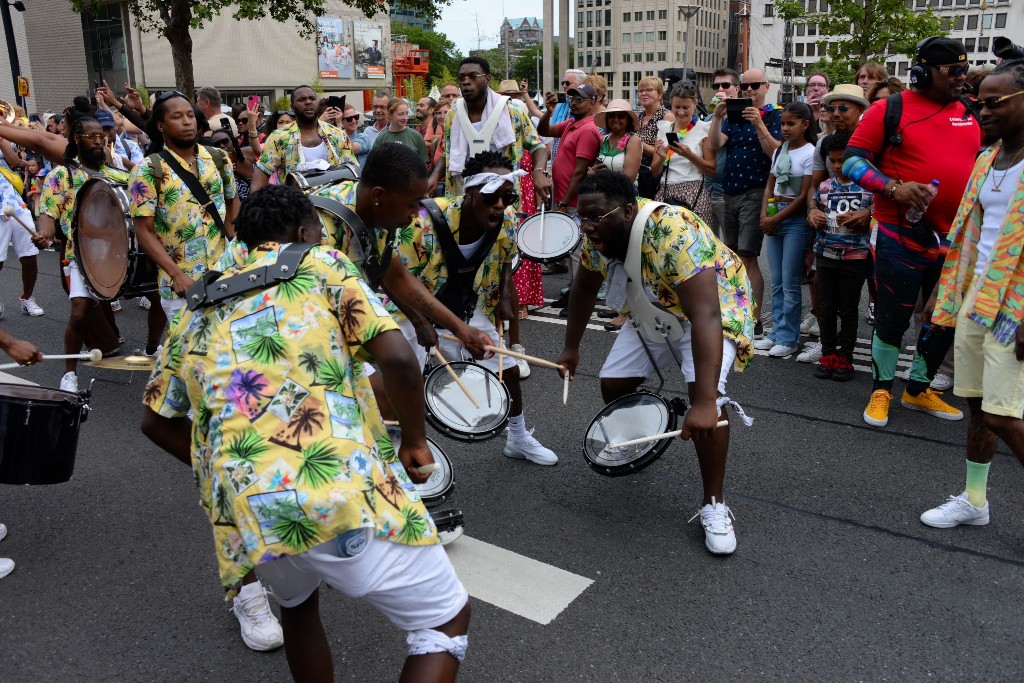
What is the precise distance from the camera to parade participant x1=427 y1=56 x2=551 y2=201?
6.68 metres

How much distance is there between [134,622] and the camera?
3285 millimetres

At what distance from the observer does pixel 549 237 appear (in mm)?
5168

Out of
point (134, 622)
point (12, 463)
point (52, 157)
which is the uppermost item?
point (52, 157)

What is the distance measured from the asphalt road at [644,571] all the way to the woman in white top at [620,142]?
9.95 ft

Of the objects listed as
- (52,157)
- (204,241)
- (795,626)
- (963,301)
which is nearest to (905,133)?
(963,301)

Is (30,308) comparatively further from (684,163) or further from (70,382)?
(684,163)

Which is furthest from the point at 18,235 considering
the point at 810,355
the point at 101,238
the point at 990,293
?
the point at 990,293

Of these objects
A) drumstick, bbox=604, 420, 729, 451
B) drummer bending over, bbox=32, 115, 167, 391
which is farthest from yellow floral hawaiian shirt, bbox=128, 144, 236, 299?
drumstick, bbox=604, 420, 729, 451

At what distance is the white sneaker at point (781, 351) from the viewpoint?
658 centimetres

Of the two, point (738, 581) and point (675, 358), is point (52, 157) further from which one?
point (738, 581)

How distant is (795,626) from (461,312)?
87.2 inches

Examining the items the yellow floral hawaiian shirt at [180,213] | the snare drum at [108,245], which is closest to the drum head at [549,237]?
the yellow floral hawaiian shirt at [180,213]

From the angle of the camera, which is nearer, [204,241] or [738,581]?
[738,581]

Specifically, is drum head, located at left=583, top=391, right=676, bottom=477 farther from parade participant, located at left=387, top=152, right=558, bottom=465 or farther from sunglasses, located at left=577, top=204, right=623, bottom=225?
sunglasses, located at left=577, top=204, right=623, bottom=225
